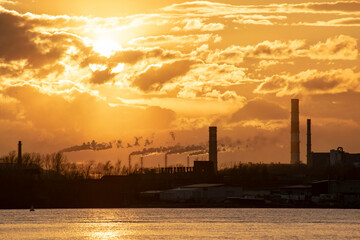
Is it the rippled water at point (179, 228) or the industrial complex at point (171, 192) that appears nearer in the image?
the rippled water at point (179, 228)

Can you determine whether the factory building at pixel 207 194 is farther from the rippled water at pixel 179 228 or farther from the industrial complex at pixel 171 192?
the rippled water at pixel 179 228

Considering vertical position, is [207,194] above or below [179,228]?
above

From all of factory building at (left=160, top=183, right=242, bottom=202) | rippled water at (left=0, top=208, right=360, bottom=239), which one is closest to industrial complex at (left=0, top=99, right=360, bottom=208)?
factory building at (left=160, top=183, right=242, bottom=202)

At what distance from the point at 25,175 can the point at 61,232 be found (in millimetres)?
77807

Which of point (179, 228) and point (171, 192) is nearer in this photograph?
point (179, 228)

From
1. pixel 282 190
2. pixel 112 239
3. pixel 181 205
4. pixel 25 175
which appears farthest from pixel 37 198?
pixel 112 239

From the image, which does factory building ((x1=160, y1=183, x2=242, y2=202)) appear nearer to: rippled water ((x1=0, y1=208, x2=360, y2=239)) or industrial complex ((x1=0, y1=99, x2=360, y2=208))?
industrial complex ((x1=0, y1=99, x2=360, y2=208))

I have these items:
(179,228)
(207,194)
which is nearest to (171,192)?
(207,194)

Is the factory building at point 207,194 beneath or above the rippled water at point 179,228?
above

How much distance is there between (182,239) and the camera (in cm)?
9606

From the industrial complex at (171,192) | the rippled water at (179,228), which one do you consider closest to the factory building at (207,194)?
the industrial complex at (171,192)

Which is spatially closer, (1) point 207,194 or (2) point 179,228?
(2) point 179,228

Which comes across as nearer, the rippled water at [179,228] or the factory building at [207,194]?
the rippled water at [179,228]

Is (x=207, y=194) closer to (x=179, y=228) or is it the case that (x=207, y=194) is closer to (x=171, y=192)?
(x=171, y=192)
